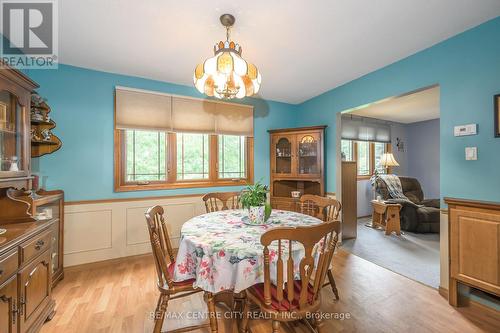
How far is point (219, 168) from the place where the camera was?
363 cm

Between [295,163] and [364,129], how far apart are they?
2.58m

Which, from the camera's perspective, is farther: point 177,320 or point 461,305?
point 461,305

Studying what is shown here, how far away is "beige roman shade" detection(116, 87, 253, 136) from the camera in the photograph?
292cm

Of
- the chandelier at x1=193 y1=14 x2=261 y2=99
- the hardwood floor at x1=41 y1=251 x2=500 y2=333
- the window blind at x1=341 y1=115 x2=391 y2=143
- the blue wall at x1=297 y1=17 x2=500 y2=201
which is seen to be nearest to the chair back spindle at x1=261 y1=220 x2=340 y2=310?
the hardwood floor at x1=41 y1=251 x2=500 y2=333

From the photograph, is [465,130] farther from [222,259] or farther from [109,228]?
[109,228]

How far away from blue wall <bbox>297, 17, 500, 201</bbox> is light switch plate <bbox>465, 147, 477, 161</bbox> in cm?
3

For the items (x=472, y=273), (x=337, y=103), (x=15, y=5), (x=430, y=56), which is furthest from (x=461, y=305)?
(x=15, y=5)

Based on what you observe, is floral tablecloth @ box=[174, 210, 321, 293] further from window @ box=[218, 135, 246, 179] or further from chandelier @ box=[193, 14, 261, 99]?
window @ box=[218, 135, 246, 179]

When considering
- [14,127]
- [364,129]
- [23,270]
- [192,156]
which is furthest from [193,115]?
[364,129]

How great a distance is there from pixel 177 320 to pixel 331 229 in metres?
1.51

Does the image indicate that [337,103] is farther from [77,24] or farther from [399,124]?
[399,124]

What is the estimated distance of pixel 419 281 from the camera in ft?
7.84

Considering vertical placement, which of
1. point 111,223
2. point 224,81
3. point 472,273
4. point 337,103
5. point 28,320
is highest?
point 337,103

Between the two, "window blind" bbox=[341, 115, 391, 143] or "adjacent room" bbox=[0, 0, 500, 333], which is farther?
"window blind" bbox=[341, 115, 391, 143]
